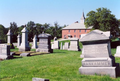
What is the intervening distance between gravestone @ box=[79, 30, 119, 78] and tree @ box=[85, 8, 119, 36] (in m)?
28.6

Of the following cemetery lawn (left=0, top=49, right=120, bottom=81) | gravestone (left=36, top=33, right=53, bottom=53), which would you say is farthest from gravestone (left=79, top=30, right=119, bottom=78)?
gravestone (left=36, top=33, right=53, bottom=53)

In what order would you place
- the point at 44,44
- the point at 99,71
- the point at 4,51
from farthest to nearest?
1. the point at 44,44
2. the point at 4,51
3. the point at 99,71

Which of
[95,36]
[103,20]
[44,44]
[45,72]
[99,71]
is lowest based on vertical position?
[45,72]

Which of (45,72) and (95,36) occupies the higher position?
(95,36)

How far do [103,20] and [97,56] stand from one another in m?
30.0

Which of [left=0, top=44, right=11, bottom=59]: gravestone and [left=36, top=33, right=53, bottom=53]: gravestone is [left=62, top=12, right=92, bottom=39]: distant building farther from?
[left=0, top=44, right=11, bottom=59]: gravestone

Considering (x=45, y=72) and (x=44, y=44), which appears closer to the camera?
(x=45, y=72)

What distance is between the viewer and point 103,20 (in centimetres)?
3503

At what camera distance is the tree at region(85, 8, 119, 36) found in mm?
34469

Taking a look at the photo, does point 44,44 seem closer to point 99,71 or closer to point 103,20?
point 99,71

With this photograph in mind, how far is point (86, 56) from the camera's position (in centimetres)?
692

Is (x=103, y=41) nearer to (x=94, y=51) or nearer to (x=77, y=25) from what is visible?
(x=94, y=51)

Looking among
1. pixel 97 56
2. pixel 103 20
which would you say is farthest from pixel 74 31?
pixel 97 56

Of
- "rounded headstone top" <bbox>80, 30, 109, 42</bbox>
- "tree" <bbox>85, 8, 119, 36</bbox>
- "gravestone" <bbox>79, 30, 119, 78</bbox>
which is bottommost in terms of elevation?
"gravestone" <bbox>79, 30, 119, 78</bbox>
